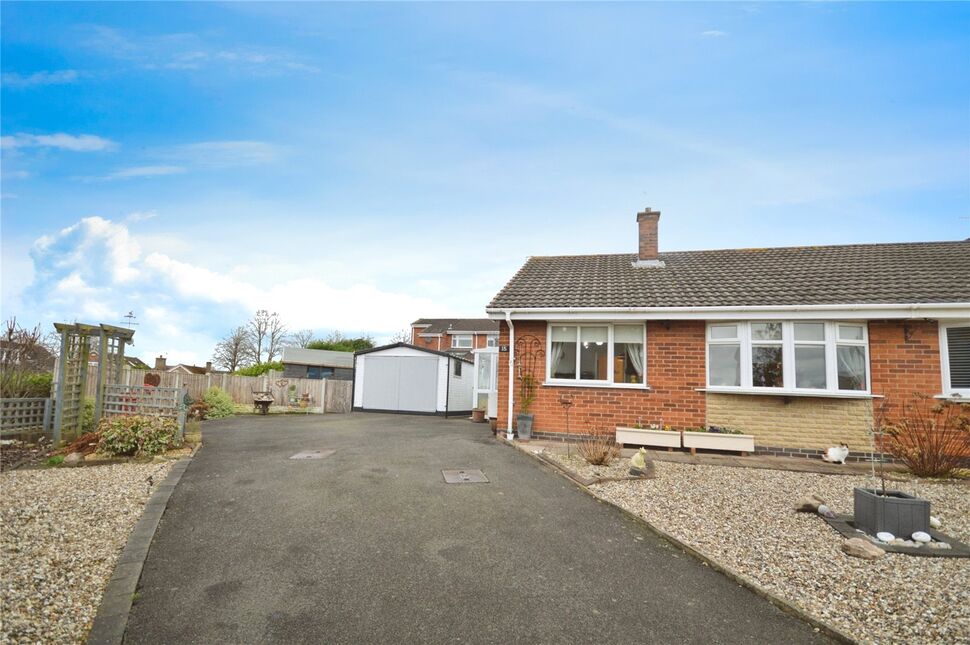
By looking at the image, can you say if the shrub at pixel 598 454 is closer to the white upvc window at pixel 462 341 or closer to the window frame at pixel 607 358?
the window frame at pixel 607 358

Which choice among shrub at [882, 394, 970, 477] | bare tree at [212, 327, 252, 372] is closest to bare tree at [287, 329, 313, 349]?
bare tree at [212, 327, 252, 372]

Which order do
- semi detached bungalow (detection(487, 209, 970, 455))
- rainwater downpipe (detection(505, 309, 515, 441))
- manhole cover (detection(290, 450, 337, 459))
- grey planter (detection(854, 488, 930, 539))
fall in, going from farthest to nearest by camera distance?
rainwater downpipe (detection(505, 309, 515, 441)) < semi detached bungalow (detection(487, 209, 970, 455)) < manhole cover (detection(290, 450, 337, 459)) < grey planter (detection(854, 488, 930, 539))

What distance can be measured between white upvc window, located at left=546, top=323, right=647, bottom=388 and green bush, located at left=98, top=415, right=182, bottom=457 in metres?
7.91

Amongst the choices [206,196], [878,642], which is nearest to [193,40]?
[206,196]

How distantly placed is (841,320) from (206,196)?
614 inches

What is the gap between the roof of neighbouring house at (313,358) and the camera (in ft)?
108

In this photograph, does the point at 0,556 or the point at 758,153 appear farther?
the point at 758,153

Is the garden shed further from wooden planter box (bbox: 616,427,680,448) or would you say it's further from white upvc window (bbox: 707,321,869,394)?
white upvc window (bbox: 707,321,869,394)

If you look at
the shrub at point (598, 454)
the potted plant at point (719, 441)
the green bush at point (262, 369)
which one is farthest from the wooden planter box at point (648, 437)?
the green bush at point (262, 369)

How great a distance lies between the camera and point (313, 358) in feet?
110

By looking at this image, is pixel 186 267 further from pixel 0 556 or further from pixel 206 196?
pixel 0 556

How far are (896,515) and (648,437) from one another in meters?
4.84

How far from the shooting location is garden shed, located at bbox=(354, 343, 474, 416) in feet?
63.1

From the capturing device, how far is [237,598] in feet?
10.7
